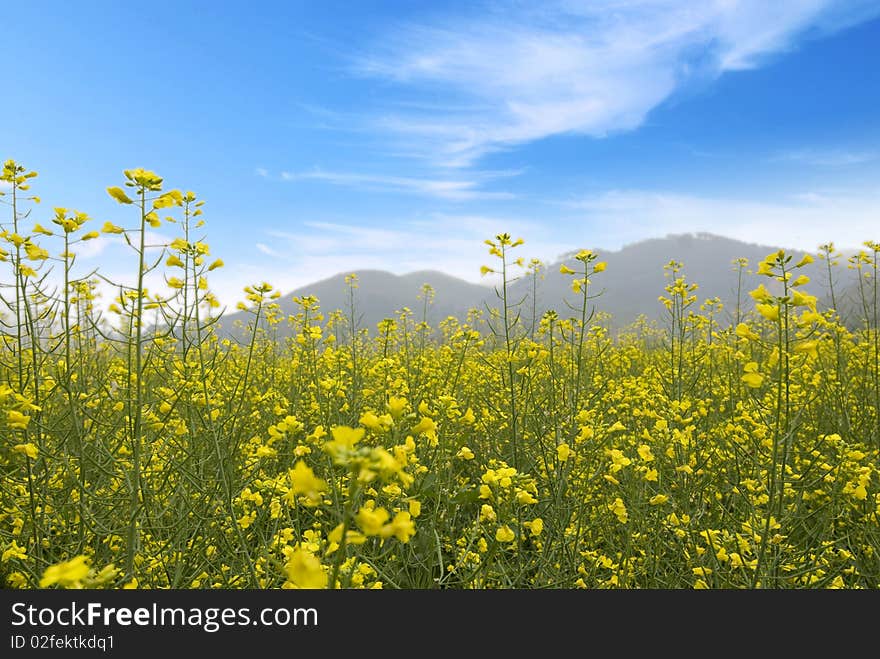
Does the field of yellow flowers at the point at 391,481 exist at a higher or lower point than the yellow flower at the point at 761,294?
lower

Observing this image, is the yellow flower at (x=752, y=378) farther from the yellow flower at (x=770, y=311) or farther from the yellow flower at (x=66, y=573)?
the yellow flower at (x=66, y=573)

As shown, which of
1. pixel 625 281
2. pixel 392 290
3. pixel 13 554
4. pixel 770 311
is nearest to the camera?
pixel 770 311

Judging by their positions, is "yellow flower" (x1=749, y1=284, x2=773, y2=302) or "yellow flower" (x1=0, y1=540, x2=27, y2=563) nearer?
"yellow flower" (x1=749, y1=284, x2=773, y2=302)

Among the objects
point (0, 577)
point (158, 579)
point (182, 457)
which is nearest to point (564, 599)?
point (158, 579)

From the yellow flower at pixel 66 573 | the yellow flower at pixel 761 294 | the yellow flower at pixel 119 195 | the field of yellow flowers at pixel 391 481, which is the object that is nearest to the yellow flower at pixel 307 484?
the field of yellow flowers at pixel 391 481

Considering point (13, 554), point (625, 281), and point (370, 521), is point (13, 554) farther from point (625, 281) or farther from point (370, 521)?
point (625, 281)

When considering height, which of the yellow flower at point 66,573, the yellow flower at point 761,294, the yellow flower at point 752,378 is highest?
the yellow flower at point 761,294

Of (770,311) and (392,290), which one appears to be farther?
(392,290)

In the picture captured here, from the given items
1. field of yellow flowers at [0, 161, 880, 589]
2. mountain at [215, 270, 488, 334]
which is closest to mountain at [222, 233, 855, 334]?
mountain at [215, 270, 488, 334]

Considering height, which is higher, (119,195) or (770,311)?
(119,195)

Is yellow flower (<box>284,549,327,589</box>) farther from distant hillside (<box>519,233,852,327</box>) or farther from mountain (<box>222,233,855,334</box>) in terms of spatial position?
distant hillside (<box>519,233,852,327</box>)

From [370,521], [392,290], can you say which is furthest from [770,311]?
[392,290]

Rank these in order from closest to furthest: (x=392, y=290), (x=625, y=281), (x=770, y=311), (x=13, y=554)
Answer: (x=770, y=311), (x=13, y=554), (x=392, y=290), (x=625, y=281)

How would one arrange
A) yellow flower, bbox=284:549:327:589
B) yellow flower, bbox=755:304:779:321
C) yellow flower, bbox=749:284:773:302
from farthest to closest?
1. yellow flower, bbox=749:284:773:302
2. yellow flower, bbox=755:304:779:321
3. yellow flower, bbox=284:549:327:589
